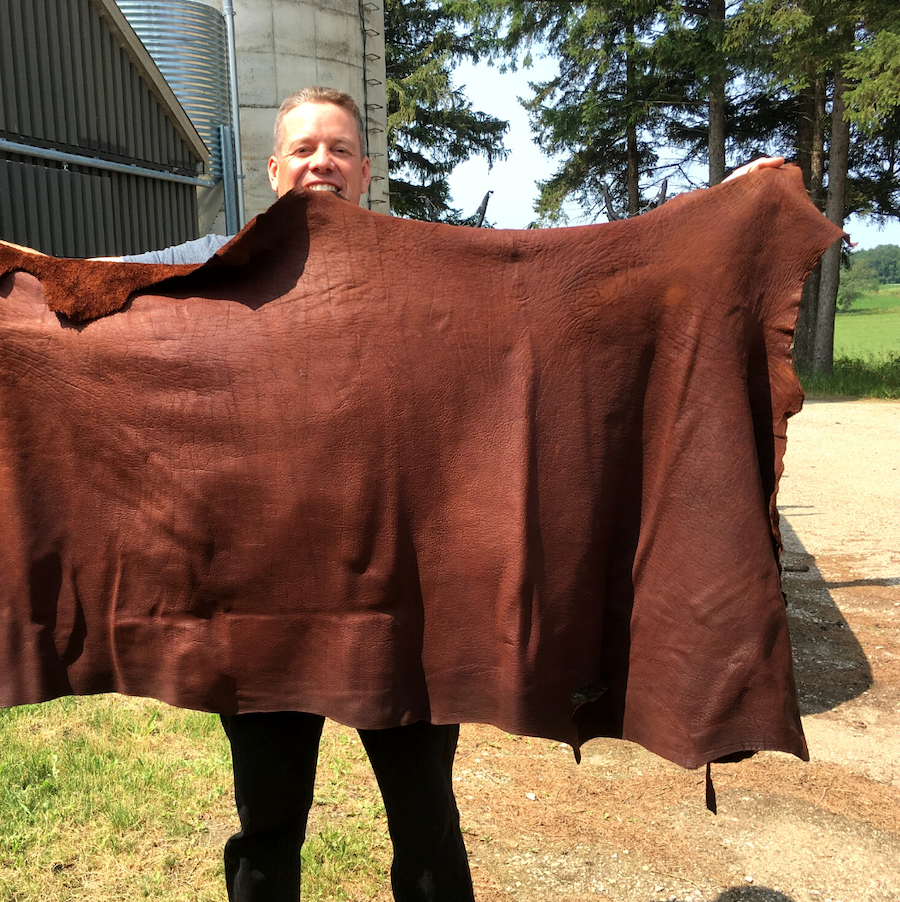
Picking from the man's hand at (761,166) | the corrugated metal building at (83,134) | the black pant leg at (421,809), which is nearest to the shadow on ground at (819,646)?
the black pant leg at (421,809)

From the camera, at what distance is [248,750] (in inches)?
71.5

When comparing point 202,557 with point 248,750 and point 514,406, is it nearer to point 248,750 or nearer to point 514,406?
point 248,750

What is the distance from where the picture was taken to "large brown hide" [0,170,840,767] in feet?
5.16

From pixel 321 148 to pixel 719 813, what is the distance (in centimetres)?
248

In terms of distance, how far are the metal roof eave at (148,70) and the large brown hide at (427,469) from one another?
260 inches

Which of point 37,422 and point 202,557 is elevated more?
point 37,422

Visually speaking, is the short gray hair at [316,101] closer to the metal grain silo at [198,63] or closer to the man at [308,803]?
the man at [308,803]

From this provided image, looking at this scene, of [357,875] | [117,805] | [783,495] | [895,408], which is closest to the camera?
[357,875]

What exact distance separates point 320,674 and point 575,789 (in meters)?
1.93

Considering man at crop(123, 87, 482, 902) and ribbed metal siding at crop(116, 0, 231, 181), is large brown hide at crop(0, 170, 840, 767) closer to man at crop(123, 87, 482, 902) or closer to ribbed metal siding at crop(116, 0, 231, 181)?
man at crop(123, 87, 482, 902)

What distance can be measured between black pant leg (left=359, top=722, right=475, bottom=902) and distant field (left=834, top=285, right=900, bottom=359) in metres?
21.4

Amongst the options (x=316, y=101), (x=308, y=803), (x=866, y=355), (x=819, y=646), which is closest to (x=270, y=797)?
(x=308, y=803)

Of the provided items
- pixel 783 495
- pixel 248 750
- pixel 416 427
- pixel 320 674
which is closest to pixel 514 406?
pixel 416 427

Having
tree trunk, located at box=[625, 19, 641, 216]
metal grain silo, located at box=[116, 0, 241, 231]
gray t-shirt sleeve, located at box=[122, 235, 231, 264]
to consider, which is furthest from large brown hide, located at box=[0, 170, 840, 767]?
tree trunk, located at box=[625, 19, 641, 216]
